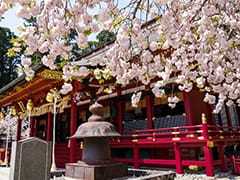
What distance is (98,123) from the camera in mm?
7555

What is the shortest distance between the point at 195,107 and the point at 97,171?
4.89m

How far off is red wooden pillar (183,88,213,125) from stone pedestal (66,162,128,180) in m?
3.38

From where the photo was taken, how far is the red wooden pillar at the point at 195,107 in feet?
31.6

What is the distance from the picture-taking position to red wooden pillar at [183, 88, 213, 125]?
964 centimetres

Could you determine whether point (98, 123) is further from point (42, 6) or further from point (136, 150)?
point (42, 6)

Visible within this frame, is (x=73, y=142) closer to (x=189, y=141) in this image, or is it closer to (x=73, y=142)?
(x=73, y=142)

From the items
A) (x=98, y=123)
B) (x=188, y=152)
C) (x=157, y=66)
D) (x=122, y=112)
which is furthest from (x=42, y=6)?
(x=122, y=112)

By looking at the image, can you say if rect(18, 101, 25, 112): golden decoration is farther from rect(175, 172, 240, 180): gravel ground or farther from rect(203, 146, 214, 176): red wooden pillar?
rect(203, 146, 214, 176): red wooden pillar

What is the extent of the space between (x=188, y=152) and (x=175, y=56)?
6.65 m

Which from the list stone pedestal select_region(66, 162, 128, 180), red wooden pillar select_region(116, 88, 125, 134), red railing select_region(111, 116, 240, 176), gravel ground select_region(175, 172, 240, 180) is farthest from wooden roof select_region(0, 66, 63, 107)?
gravel ground select_region(175, 172, 240, 180)

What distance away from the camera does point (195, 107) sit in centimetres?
1012

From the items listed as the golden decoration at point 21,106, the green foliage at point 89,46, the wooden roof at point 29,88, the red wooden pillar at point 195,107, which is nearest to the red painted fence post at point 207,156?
the red wooden pillar at point 195,107

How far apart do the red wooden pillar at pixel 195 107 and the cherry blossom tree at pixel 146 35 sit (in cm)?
382

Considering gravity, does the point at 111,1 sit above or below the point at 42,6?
above
